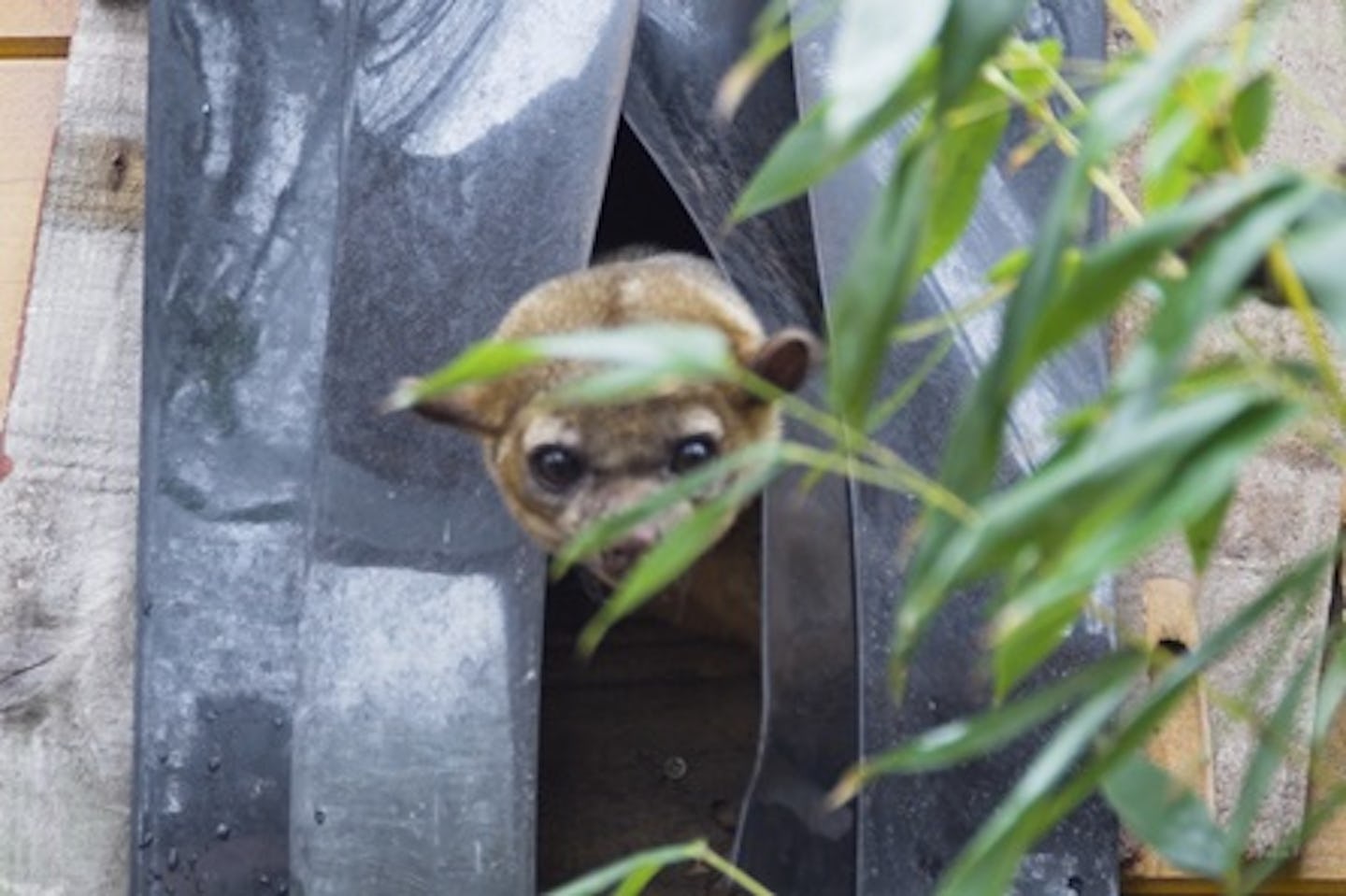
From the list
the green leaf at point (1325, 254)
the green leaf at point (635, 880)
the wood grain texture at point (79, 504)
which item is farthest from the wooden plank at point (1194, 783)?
the green leaf at point (1325, 254)

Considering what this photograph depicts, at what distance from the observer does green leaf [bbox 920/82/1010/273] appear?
62.4 inches

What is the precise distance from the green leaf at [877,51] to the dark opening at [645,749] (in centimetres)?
205

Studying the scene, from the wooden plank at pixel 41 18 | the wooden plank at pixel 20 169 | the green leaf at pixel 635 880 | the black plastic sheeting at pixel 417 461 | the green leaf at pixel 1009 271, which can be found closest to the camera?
the green leaf at pixel 1009 271

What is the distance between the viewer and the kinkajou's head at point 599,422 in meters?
3.43

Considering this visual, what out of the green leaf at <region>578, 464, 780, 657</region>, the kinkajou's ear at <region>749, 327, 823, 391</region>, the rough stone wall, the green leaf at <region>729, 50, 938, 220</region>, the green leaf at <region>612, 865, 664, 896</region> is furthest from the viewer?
the rough stone wall

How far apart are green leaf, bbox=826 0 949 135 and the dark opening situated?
205 cm

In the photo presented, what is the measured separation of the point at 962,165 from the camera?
5.33ft

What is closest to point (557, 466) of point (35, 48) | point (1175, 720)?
point (1175, 720)

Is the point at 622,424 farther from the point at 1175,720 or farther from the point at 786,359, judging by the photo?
the point at 1175,720

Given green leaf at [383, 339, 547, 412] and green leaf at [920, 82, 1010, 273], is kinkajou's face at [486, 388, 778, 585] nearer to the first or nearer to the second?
green leaf at [920, 82, 1010, 273]

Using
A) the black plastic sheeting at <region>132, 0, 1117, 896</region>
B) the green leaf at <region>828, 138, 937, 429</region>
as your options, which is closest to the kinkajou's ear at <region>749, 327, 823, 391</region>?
the black plastic sheeting at <region>132, 0, 1117, 896</region>

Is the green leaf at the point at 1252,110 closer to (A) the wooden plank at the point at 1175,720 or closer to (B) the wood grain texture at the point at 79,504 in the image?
(A) the wooden plank at the point at 1175,720

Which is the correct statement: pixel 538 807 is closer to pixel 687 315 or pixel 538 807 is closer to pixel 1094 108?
pixel 687 315

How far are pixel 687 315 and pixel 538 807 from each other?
1.94 feet
